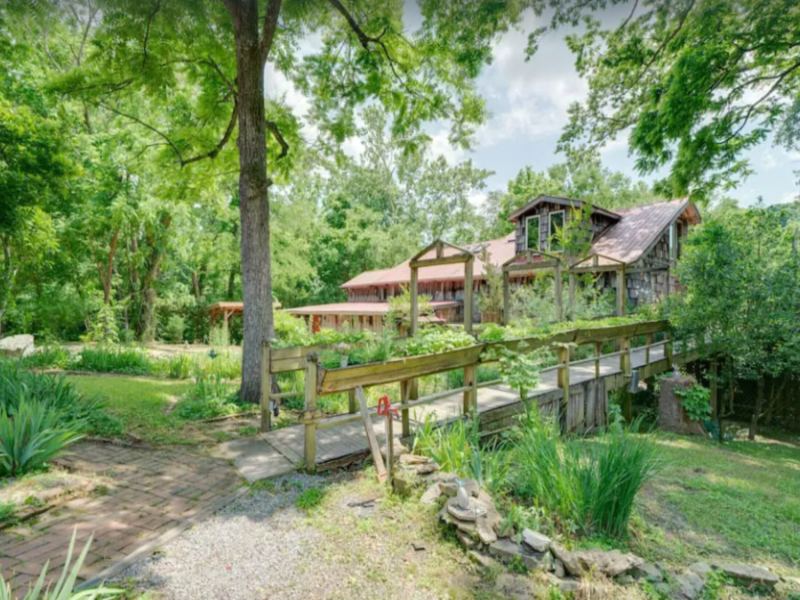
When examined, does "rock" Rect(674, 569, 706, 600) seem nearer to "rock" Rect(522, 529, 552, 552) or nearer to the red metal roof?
"rock" Rect(522, 529, 552, 552)

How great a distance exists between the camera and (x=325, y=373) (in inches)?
161

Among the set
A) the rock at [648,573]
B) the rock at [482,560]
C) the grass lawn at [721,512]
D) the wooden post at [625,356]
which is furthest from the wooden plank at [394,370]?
the wooden post at [625,356]

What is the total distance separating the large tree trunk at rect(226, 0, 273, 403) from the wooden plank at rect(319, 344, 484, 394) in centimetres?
295

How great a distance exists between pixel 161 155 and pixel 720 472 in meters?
11.3

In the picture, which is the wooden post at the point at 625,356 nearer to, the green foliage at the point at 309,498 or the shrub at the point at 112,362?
the green foliage at the point at 309,498

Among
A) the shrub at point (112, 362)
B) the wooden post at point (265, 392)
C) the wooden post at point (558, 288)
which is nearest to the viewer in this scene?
the wooden post at point (265, 392)

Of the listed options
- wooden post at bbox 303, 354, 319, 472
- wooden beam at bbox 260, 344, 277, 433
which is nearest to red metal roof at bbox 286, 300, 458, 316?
wooden beam at bbox 260, 344, 277, 433

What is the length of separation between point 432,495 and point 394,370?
5.03 ft

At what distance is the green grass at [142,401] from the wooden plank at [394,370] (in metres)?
2.45

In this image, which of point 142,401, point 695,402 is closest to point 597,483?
point 695,402

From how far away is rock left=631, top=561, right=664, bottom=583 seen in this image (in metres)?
2.47

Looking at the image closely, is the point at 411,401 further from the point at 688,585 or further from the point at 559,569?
the point at 688,585

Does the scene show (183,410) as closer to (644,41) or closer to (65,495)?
(65,495)

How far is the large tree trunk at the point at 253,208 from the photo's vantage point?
664 centimetres
